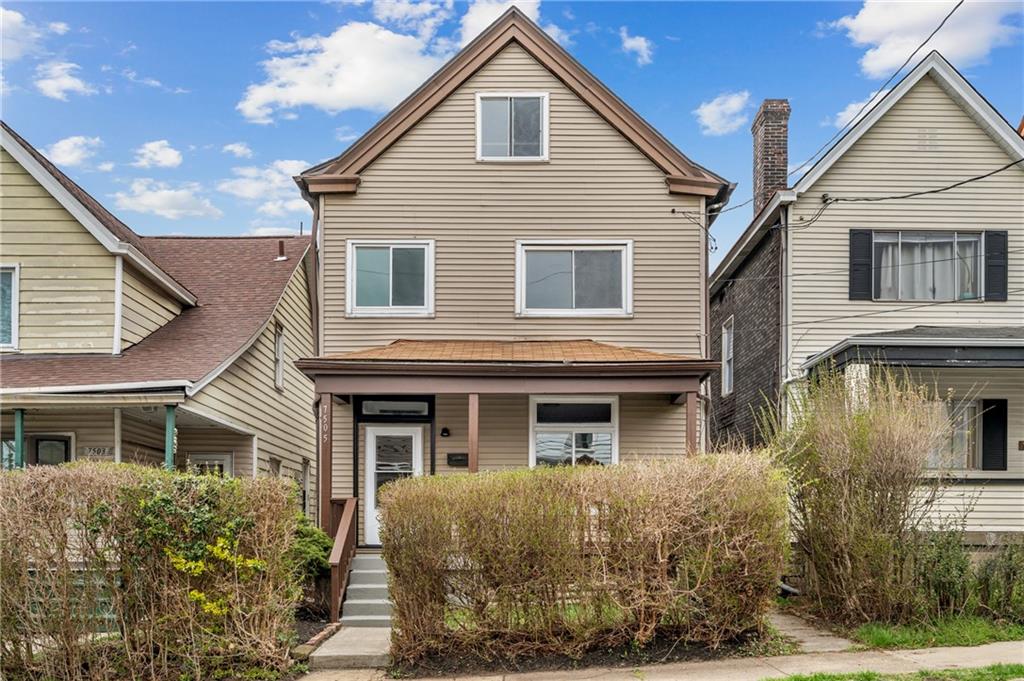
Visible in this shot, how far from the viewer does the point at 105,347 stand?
14.4m

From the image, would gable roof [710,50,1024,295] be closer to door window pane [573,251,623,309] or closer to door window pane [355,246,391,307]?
door window pane [573,251,623,309]

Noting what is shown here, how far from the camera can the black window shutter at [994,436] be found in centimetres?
1511

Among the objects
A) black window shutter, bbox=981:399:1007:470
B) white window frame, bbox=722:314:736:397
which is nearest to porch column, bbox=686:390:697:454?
black window shutter, bbox=981:399:1007:470

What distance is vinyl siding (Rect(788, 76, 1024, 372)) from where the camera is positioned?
15.7 m

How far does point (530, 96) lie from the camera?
1549 cm

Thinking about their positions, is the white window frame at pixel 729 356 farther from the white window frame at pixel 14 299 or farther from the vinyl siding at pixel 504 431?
the white window frame at pixel 14 299

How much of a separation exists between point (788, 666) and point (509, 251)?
8.47m

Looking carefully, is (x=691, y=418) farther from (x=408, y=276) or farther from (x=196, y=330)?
(x=196, y=330)

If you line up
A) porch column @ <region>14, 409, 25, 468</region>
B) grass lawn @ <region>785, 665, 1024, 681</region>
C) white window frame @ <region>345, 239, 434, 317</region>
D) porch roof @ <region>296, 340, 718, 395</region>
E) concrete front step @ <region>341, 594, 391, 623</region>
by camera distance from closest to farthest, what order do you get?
1. grass lawn @ <region>785, 665, 1024, 681</region>
2. concrete front step @ <region>341, 594, 391, 623</region>
3. porch column @ <region>14, 409, 25, 468</region>
4. porch roof @ <region>296, 340, 718, 395</region>
5. white window frame @ <region>345, 239, 434, 317</region>

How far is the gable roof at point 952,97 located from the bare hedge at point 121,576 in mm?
11018

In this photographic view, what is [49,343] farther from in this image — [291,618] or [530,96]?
[530,96]

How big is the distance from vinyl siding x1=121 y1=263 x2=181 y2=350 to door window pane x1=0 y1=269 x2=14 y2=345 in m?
1.71

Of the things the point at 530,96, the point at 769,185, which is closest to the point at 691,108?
the point at 769,185

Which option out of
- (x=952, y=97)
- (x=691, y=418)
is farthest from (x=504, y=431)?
(x=952, y=97)
